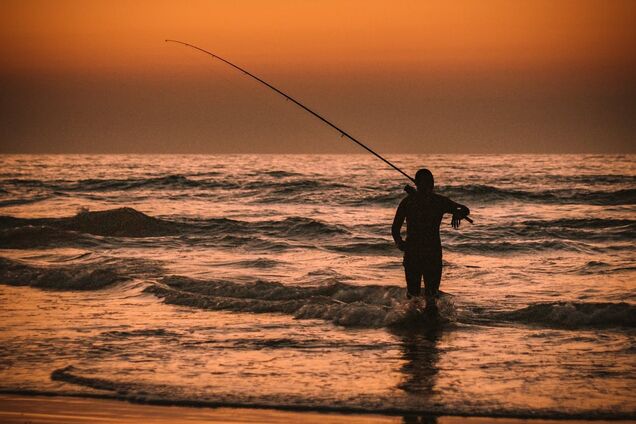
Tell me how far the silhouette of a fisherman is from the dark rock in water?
13130 millimetres

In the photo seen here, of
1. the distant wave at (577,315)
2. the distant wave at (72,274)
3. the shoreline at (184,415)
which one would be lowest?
the distant wave at (72,274)

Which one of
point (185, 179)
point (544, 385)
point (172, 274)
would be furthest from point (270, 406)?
point (185, 179)

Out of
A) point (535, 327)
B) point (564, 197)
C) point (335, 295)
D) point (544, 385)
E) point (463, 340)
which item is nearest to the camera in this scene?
point (544, 385)

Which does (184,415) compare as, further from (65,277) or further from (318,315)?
(65,277)

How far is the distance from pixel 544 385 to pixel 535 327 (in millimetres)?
2619

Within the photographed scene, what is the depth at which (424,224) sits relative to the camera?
7.95 metres

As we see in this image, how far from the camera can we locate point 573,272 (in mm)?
12836

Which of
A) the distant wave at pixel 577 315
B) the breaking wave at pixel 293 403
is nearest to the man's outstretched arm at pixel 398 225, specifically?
the distant wave at pixel 577 315

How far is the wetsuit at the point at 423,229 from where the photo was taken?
7.91 meters

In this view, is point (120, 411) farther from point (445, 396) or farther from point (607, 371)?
point (607, 371)

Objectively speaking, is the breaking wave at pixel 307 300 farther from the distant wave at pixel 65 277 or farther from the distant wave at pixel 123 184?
the distant wave at pixel 123 184

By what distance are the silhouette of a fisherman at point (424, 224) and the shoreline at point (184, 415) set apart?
2.73 metres

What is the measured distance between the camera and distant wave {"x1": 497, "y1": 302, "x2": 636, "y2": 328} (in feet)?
28.8

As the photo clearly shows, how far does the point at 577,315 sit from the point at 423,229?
7.17 ft
